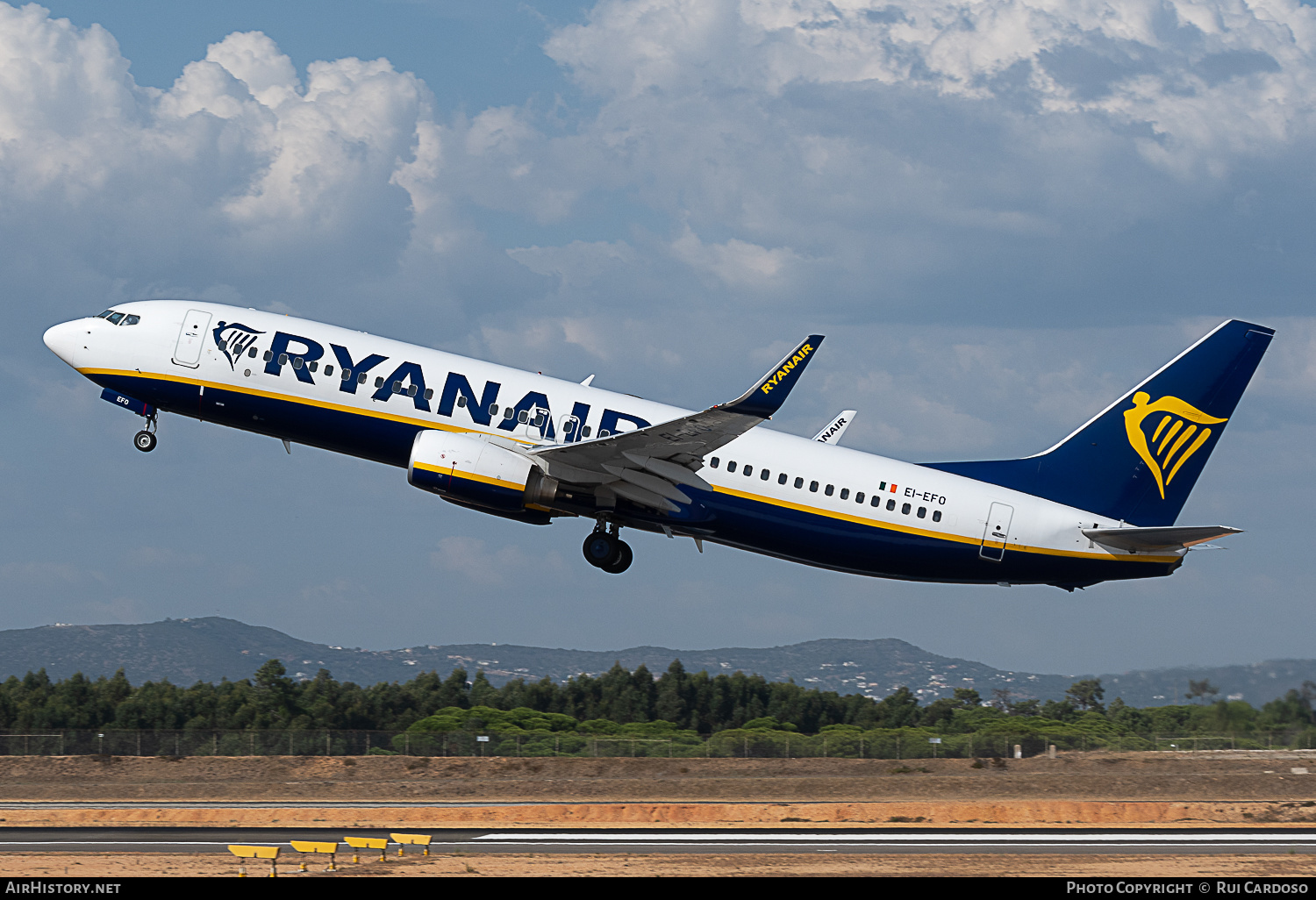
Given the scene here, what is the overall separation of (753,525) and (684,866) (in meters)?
11.4

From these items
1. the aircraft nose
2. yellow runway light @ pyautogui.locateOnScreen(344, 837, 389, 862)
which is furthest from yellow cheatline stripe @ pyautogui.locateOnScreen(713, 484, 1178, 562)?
the aircraft nose

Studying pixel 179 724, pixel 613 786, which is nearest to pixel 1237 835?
pixel 613 786

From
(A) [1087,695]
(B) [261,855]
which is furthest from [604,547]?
(A) [1087,695]

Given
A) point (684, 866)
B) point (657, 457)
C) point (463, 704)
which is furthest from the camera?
→ point (463, 704)

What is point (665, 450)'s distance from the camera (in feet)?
126

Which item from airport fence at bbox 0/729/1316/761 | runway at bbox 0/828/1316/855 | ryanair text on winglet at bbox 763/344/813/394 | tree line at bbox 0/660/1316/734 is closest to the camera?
ryanair text on winglet at bbox 763/344/813/394

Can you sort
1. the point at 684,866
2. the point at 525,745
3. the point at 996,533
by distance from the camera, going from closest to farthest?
the point at 684,866 → the point at 996,533 → the point at 525,745

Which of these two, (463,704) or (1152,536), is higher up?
(1152,536)

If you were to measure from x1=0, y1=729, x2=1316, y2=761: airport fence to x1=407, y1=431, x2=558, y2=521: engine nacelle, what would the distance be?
25077mm

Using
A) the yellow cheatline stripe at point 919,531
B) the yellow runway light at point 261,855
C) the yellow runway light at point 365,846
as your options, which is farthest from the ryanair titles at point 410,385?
the yellow runway light at point 261,855

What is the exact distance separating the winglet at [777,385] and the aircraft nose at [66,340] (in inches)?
776

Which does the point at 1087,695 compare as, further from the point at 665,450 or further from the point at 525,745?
the point at 665,450

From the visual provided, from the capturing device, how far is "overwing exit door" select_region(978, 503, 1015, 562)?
4181cm

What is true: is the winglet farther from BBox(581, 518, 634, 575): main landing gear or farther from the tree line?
the tree line
